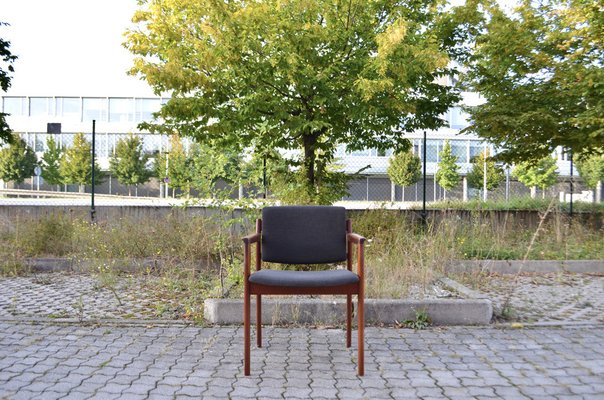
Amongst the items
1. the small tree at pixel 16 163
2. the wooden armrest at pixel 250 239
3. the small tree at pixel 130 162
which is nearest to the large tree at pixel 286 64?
the wooden armrest at pixel 250 239

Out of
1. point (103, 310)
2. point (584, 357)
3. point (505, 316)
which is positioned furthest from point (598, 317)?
point (103, 310)

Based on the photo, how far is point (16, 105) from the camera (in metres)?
47.9

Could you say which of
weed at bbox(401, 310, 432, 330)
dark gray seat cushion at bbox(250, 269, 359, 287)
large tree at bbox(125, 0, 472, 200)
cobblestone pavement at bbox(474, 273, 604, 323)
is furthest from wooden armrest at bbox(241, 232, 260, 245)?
large tree at bbox(125, 0, 472, 200)

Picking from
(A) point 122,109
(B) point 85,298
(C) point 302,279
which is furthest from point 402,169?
(A) point 122,109

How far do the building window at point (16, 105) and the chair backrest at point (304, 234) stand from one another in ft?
166

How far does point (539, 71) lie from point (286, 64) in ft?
17.8

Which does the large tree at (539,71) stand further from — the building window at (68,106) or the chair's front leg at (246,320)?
the building window at (68,106)

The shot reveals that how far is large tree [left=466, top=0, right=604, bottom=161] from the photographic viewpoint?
9.70 m

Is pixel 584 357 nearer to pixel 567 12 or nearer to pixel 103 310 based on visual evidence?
pixel 103 310

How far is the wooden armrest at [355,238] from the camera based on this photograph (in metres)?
3.71

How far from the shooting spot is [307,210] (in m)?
4.12

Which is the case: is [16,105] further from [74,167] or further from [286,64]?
[286,64]

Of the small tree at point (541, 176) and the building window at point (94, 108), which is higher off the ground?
the building window at point (94, 108)

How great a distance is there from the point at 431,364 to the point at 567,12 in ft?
29.3
